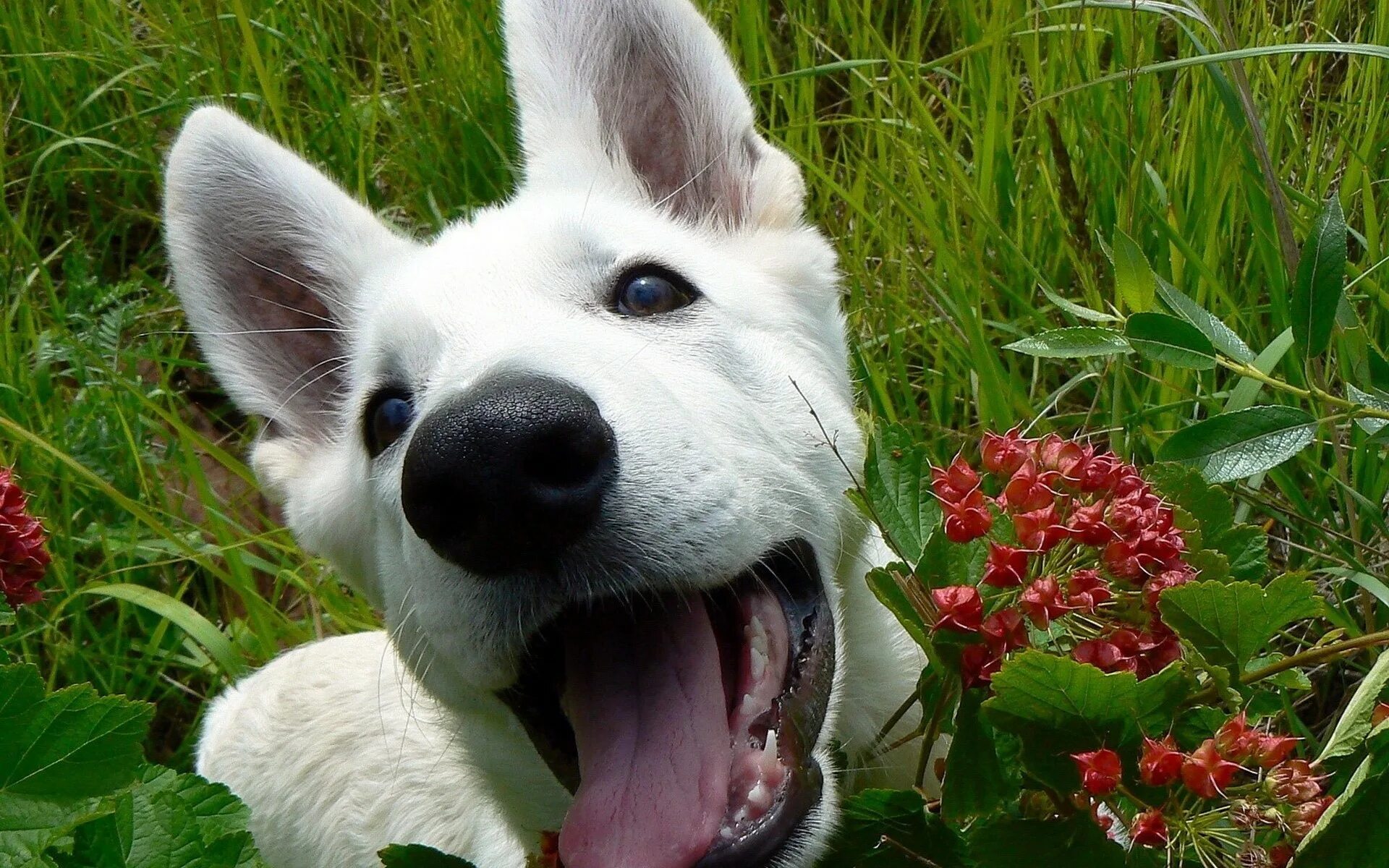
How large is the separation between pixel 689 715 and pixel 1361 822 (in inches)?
33.8

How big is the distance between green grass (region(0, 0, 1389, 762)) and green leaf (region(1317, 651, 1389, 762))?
3.69 ft

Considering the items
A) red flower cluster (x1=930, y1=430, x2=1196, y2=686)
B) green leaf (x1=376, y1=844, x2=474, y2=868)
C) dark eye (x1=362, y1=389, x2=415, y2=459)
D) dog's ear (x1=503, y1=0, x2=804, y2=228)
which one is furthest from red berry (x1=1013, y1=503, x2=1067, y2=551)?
dog's ear (x1=503, y1=0, x2=804, y2=228)

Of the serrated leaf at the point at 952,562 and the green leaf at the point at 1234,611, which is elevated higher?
the green leaf at the point at 1234,611

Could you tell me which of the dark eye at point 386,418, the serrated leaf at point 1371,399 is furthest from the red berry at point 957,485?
the dark eye at point 386,418

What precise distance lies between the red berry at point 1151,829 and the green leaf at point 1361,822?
13 cm

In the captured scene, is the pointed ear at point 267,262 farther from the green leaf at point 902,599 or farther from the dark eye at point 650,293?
the green leaf at point 902,599

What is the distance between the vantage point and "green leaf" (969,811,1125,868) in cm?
129

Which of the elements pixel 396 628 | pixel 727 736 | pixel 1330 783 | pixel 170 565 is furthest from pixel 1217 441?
pixel 170 565

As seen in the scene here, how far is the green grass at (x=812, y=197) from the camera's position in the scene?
117 inches

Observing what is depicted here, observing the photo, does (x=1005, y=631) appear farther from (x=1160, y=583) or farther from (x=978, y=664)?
(x=1160, y=583)

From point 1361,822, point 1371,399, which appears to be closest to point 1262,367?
point 1371,399

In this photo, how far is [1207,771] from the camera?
1176 millimetres

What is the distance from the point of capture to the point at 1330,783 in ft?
4.86

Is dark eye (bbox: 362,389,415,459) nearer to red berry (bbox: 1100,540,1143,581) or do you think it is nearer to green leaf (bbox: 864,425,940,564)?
green leaf (bbox: 864,425,940,564)
